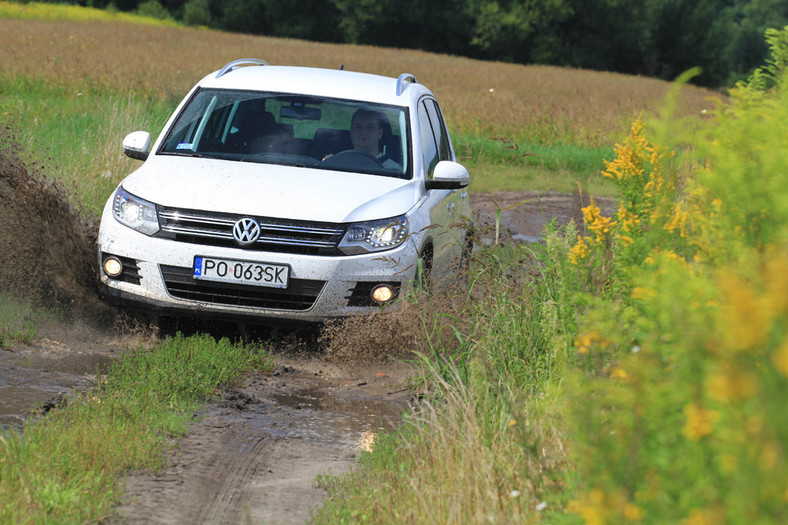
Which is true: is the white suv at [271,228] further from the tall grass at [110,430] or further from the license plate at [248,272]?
the tall grass at [110,430]

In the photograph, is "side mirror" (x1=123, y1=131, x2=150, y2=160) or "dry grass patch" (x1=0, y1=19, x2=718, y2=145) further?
"dry grass patch" (x1=0, y1=19, x2=718, y2=145)

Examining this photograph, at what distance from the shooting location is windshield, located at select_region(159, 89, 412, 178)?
24.4ft

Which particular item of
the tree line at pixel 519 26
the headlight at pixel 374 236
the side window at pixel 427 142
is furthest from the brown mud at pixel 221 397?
the tree line at pixel 519 26

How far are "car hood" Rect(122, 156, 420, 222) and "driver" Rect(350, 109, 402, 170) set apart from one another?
537 mm

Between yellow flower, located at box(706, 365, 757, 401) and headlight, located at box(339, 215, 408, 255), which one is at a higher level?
yellow flower, located at box(706, 365, 757, 401)

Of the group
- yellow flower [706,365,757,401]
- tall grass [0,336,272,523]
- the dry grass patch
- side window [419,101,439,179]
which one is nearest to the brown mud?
tall grass [0,336,272,523]

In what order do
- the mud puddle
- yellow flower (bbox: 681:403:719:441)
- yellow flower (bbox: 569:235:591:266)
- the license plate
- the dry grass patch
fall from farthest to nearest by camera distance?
1. the dry grass patch
2. the license plate
3. the mud puddle
4. yellow flower (bbox: 569:235:591:266)
5. yellow flower (bbox: 681:403:719:441)

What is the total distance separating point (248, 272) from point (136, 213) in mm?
914

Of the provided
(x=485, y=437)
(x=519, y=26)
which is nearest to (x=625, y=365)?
(x=485, y=437)

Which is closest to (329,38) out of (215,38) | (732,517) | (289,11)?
(289,11)

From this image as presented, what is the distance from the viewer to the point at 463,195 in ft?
28.9

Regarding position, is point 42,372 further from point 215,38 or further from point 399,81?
point 215,38

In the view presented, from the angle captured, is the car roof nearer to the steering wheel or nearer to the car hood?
the steering wheel

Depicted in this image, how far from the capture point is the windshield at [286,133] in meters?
7.45
